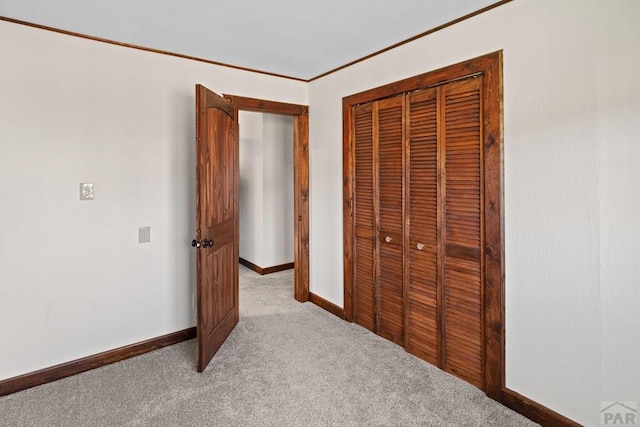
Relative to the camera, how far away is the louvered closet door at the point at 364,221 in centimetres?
301

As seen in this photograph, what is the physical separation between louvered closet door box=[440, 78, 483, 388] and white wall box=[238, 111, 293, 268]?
9.99 feet

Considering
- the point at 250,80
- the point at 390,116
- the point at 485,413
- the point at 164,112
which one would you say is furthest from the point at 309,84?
the point at 485,413

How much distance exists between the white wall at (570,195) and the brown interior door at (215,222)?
179 cm

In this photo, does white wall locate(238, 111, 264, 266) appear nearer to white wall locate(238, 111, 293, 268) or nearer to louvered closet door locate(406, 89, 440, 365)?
white wall locate(238, 111, 293, 268)

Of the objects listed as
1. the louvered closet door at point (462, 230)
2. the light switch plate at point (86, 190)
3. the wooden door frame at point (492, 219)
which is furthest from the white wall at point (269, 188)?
the wooden door frame at point (492, 219)

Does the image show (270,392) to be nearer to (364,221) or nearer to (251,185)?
(364,221)

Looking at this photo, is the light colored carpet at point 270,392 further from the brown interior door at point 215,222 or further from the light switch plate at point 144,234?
the light switch plate at point 144,234

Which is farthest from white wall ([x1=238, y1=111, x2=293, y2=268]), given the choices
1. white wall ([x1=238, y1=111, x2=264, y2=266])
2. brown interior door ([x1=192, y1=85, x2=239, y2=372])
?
brown interior door ([x1=192, y1=85, x2=239, y2=372])

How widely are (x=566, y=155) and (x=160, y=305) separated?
295 centimetres

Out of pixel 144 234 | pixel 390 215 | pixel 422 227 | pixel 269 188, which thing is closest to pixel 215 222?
pixel 144 234

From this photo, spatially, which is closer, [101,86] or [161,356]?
[101,86]

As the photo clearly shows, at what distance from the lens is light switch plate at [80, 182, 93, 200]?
8.16 ft

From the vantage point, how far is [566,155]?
5.90 ft

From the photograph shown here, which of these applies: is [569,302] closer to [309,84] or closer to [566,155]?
[566,155]
